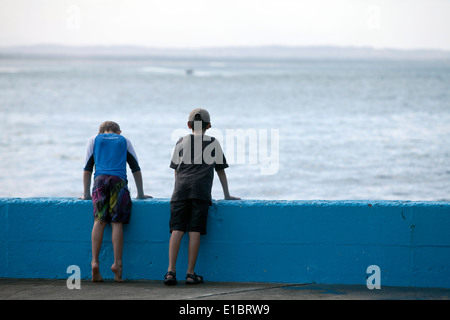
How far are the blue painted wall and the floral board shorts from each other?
13 cm

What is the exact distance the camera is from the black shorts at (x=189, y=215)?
571 centimetres

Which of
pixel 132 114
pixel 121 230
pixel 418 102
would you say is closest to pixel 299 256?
pixel 121 230

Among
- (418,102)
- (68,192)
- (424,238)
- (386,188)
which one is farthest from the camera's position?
(418,102)

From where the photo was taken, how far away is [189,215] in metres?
5.78

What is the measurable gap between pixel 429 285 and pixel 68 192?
18985mm

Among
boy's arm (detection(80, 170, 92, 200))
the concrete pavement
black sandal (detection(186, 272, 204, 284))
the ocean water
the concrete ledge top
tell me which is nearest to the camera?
the concrete pavement

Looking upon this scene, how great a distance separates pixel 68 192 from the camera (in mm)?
23297

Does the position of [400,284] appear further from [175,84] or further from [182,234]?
[175,84]

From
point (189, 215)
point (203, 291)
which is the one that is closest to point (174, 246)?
point (189, 215)

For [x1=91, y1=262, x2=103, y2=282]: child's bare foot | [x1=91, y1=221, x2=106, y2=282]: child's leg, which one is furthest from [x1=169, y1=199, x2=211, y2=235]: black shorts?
[x1=91, y1=262, x2=103, y2=282]: child's bare foot

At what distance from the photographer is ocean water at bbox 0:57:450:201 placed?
25.2 meters

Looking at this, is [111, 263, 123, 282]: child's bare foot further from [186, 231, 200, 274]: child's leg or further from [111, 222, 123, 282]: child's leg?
[186, 231, 200, 274]: child's leg
